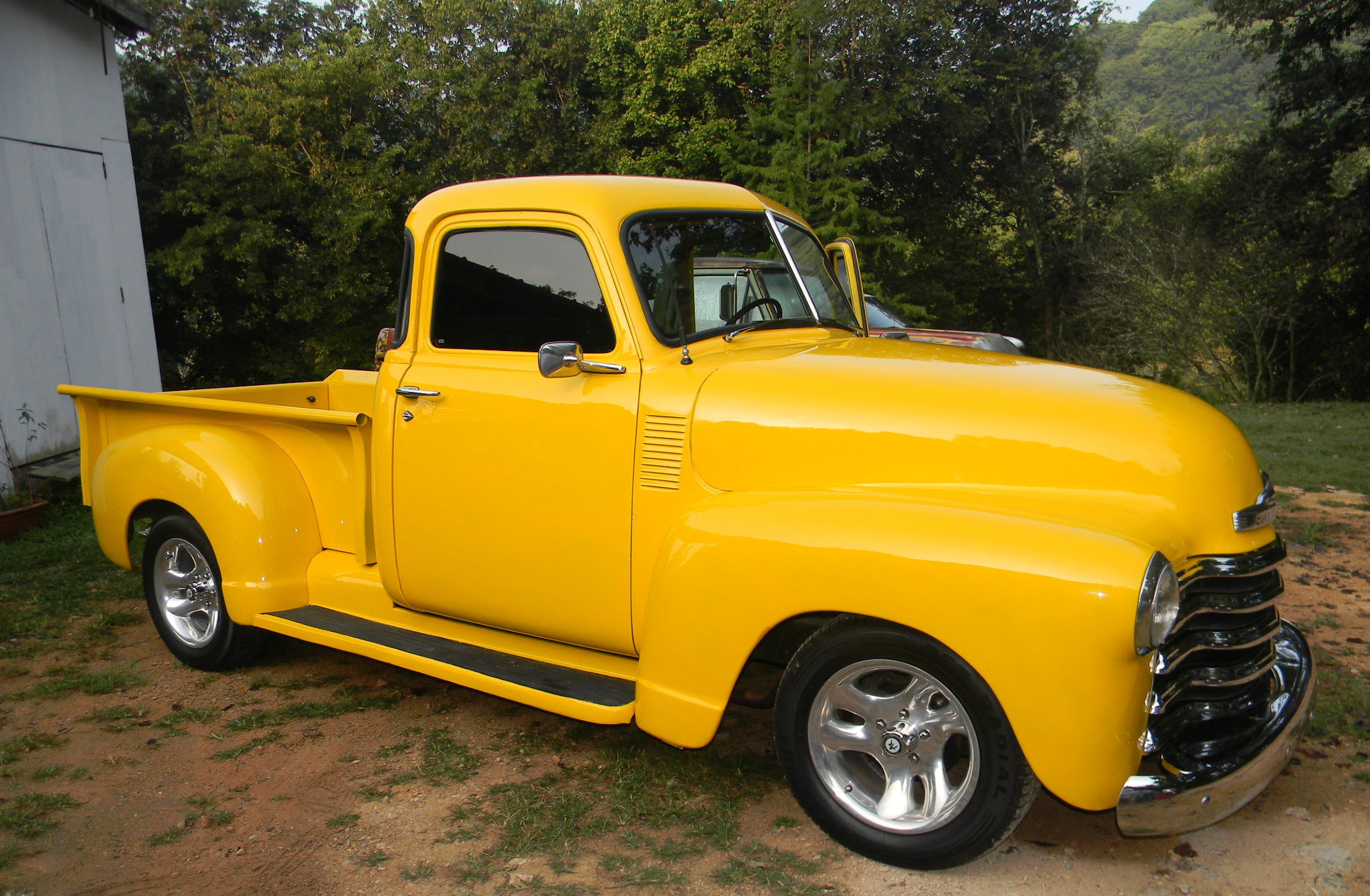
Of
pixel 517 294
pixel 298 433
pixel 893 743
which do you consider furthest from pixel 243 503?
pixel 893 743

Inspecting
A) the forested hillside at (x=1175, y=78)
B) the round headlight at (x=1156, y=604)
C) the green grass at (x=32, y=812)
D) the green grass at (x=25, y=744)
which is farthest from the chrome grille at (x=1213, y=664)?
the forested hillside at (x=1175, y=78)

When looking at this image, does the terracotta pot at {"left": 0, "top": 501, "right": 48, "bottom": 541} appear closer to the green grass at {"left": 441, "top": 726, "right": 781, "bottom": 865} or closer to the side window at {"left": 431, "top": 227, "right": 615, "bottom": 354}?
the side window at {"left": 431, "top": 227, "right": 615, "bottom": 354}

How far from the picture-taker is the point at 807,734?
2943 millimetres

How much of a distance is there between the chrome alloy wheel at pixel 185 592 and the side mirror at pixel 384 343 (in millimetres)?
1307

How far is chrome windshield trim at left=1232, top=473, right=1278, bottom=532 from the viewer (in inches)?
112

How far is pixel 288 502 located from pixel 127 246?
6904 millimetres

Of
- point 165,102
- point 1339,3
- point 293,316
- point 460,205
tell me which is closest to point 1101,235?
point 1339,3

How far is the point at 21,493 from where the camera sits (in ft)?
25.6

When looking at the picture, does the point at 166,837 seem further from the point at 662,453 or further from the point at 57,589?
the point at 57,589

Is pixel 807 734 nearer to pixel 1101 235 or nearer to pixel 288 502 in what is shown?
pixel 288 502

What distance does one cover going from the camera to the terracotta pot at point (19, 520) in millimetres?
6898

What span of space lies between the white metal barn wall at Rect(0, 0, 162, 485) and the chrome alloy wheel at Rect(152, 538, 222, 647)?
14.5 feet

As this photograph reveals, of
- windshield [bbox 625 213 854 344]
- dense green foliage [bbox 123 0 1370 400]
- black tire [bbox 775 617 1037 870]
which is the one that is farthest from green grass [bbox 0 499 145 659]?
dense green foliage [bbox 123 0 1370 400]

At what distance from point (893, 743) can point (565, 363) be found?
1603 mm
